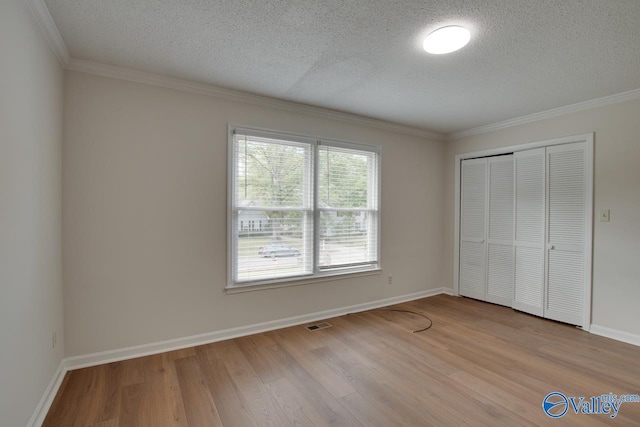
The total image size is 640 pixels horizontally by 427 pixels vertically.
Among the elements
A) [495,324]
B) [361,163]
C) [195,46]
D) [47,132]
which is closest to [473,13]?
[195,46]

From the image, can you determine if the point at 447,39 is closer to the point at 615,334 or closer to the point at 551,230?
the point at 551,230

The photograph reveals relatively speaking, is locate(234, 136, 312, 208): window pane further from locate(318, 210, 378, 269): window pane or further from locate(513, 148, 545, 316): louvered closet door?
locate(513, 148, 545, 316): louvered closet door

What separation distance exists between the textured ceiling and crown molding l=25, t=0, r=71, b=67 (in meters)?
0.04

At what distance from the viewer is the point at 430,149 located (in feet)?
15.8

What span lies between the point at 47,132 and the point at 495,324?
4696 mm

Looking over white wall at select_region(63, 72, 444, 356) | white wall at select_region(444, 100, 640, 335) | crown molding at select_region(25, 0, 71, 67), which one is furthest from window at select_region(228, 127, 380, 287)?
white wall at select_region(444, 100, 640, 335)

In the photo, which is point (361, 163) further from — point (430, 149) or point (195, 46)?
point (195, 46)

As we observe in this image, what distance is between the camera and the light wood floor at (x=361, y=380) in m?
1.97

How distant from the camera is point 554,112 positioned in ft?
12.0

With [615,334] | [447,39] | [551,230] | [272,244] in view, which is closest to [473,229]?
[551,230]

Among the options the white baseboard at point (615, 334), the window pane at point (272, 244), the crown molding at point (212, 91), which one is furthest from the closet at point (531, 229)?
the window pane at point (272, 244)

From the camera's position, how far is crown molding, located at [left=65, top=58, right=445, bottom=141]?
256 centimetres

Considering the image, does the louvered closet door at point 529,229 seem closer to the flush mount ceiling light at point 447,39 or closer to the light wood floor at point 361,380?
the light wood floor at point 361,380

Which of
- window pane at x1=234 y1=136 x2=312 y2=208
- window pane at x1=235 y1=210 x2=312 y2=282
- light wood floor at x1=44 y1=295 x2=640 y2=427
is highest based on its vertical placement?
window pane at x1=234 y1=136 x2=312 y2=208
